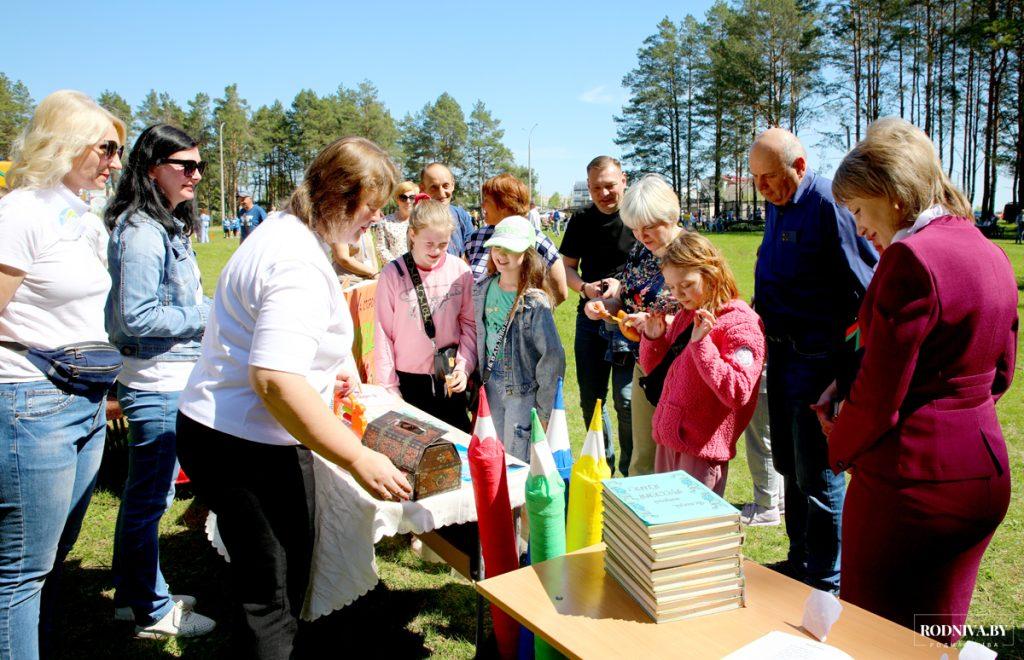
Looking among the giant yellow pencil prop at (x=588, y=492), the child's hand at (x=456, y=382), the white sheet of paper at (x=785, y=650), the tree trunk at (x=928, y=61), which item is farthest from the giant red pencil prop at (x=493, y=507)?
the tree trunk at (x=928, y=61)

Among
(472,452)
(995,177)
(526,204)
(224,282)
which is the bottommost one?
(472,452)

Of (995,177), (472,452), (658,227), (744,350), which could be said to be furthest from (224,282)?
(995,177)

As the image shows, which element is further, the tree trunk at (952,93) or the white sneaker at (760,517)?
the tree trunk at (952,93)

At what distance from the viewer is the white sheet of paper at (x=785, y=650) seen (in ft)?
3.88

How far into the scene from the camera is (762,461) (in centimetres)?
365

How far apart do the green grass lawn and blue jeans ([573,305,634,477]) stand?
79 cm

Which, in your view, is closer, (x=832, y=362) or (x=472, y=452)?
(x=472, y=452)

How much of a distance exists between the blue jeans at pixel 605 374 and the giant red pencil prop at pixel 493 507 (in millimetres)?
1763

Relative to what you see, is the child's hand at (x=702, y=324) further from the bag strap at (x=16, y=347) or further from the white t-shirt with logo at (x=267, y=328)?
the bag strap at (x=16, y=347)

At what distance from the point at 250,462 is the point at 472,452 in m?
0.58

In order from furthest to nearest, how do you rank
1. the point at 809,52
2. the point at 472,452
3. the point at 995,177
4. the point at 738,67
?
1. the point at 738,67
2. the point at 809,52
3. the point at 995,177
4. the point at 472,452

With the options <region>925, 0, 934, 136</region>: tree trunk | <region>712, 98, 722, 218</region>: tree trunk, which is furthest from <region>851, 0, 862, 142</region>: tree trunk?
<region>712, 98, 722, 218</region>: tree trunk

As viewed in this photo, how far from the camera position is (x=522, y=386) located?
123 inches

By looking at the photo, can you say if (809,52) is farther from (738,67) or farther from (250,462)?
(250,462)
